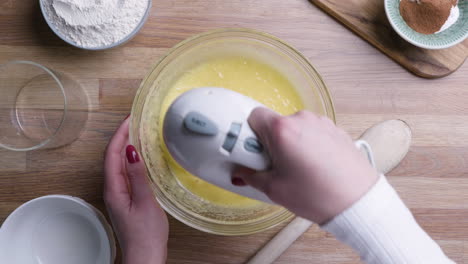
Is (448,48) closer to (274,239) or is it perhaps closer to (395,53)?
(395,53)

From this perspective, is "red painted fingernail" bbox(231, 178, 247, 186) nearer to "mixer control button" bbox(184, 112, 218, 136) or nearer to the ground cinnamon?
"mixer control button" bbox(184, 112, 218, 136)

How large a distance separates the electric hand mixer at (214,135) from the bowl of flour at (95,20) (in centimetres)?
27

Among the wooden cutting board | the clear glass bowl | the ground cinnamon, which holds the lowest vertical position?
the clear glass bowl

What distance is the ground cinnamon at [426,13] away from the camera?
81cm

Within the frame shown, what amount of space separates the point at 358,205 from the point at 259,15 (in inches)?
18.7

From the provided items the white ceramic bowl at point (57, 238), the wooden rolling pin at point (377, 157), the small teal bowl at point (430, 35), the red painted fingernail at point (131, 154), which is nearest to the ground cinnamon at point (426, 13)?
the small teal bowl at point (430, 35)

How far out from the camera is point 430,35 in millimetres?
826

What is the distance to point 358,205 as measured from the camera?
0.51 metres

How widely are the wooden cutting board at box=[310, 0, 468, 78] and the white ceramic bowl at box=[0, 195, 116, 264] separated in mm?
635

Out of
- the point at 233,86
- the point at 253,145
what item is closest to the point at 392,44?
the point at 233,86

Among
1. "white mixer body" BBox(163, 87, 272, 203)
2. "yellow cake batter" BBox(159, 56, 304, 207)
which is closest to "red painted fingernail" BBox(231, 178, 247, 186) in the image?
"white mixer body" BBox(163, 87, 272, 203)

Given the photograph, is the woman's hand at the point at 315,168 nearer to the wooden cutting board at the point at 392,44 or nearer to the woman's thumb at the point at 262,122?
the woman's thumb at the point at 262,122

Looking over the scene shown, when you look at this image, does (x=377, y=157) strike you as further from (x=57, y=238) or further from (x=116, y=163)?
(x=57, y=238)

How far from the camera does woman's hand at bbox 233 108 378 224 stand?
1.61 feet
